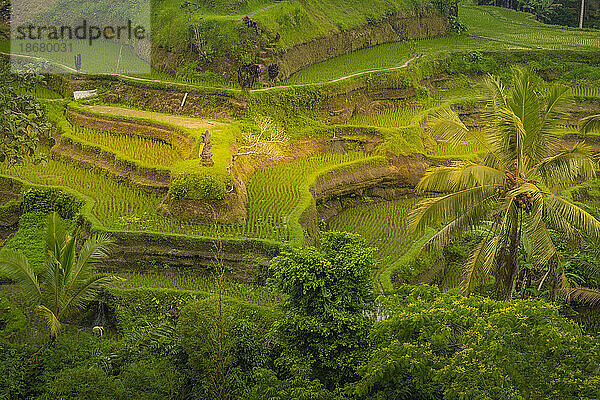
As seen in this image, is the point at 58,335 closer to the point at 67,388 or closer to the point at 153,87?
the point at 67,388

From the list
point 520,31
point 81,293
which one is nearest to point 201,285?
point 81,293

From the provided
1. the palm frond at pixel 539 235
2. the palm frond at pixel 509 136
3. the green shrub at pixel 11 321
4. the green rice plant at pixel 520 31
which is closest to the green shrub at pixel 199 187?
the green shrub at pixel 11 321

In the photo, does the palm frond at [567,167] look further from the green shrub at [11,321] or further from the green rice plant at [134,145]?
the green rice plant at [134,145]

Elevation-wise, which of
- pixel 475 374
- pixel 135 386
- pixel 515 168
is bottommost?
pixel 135 386

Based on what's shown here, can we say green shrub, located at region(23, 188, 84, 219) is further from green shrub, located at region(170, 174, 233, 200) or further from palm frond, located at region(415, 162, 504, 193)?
palm frond, located at region(415, 162, 504, 193)

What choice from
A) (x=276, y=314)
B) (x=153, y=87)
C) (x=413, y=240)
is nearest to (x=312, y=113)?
(x=153, y=87)

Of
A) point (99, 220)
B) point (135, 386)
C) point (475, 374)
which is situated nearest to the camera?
point (475, 374)
